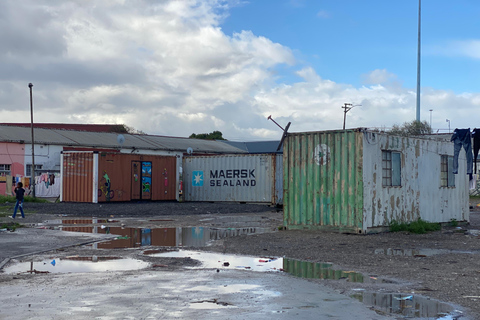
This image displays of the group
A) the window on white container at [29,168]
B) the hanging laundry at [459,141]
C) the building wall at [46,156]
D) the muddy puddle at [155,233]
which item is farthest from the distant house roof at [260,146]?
the hanging laundry at [459,141]

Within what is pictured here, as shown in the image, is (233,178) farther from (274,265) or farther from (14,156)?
(274,265)

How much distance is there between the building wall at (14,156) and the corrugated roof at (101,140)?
541 mm

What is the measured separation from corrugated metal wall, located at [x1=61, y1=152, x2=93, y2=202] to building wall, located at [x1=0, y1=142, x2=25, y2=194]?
13.5m

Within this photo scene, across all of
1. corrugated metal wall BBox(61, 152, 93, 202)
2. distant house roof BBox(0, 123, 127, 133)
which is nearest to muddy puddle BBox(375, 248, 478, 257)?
corrugated metal wall BBox(61, 152, 93, 202)

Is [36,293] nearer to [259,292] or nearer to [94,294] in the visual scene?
[94,294]

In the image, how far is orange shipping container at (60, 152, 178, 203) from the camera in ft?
95.7

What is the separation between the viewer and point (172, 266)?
931 centimetres

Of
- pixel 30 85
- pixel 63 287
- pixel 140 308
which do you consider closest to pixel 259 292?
pixel 140 308

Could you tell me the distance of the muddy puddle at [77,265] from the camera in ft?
29.2

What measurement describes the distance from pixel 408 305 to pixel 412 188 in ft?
33.3

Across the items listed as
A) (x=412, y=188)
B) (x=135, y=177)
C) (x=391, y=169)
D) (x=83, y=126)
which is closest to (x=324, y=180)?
(x=391, y=169)

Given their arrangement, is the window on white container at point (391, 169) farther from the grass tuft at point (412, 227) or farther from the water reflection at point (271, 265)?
the water reflection at point (271, 265)

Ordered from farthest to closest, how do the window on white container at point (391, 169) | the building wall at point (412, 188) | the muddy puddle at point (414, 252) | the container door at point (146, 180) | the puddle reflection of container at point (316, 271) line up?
1. the container door at point (146, 180)
2. the window on white container at point (391, 169)
3. the building wall at point (412, 188)
4. the muddy puddle at point (414, 252)
5. the puddle reflection of container at point (316, 271)

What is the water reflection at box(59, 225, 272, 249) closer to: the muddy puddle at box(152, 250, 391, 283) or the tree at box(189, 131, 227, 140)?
the muddy puddle at box(152, 250, 391, 283)
